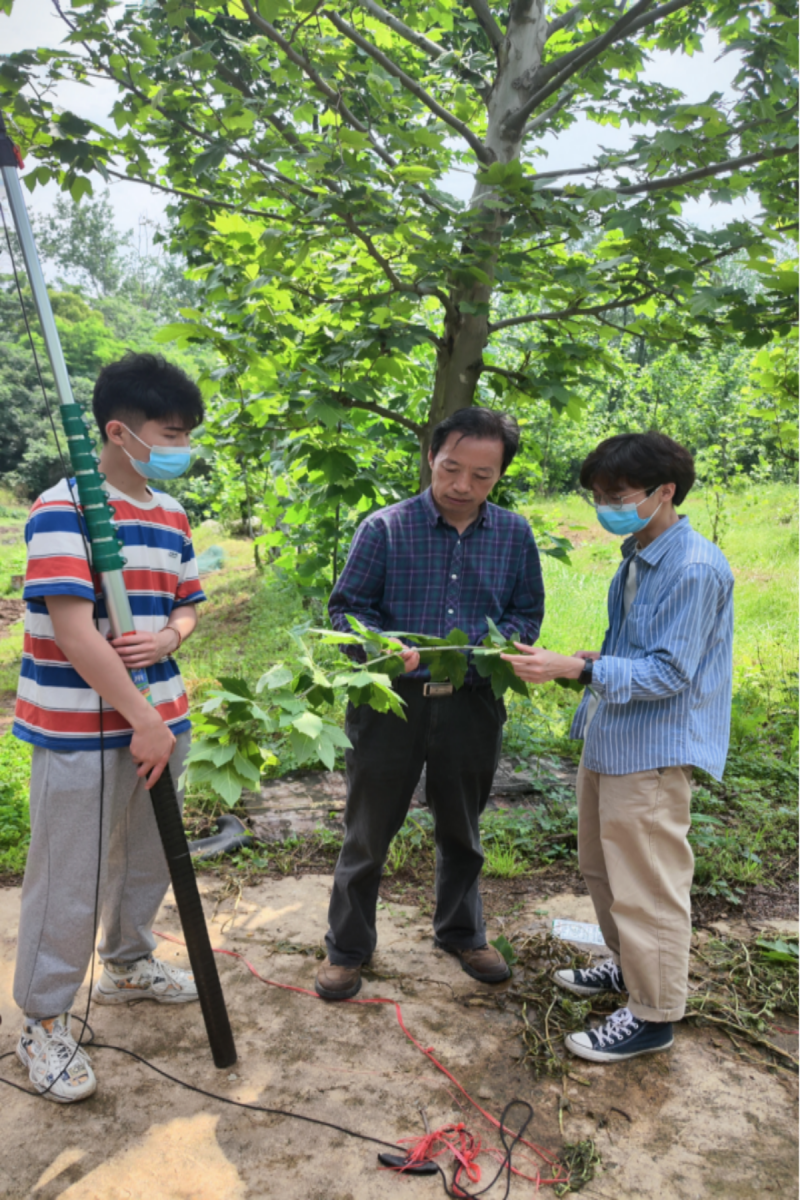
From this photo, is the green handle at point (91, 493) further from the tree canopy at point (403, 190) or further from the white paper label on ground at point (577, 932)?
the white paper label on ground at point (577, 932)

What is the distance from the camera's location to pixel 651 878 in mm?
2082

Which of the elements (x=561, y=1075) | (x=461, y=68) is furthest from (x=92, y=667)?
(x=461, y=68)

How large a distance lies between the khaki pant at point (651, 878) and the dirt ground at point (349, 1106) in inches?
10.0

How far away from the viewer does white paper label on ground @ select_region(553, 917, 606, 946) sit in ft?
9.07

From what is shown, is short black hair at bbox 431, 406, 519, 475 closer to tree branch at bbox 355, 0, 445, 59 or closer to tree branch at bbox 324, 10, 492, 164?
tree branch at bbox 324, 10, 492, 164

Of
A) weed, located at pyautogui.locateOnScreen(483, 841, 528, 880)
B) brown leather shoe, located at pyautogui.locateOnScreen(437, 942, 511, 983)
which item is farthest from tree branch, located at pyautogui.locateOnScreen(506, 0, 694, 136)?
brown leather shoe, located at pyautogui.locateOnScreen(437, 942, 511, 983)

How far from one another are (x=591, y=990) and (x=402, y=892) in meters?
0.96

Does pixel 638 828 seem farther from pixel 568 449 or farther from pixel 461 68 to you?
pixel 568 449

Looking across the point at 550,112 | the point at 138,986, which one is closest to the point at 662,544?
the point at 138,986

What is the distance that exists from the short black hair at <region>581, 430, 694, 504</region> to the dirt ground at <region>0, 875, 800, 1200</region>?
5.32 feet

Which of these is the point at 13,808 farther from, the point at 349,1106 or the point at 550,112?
the point at 550,112

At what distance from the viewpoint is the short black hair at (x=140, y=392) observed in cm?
196

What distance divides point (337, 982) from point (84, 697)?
4.08 ft

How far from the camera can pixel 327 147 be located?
2.52 m
